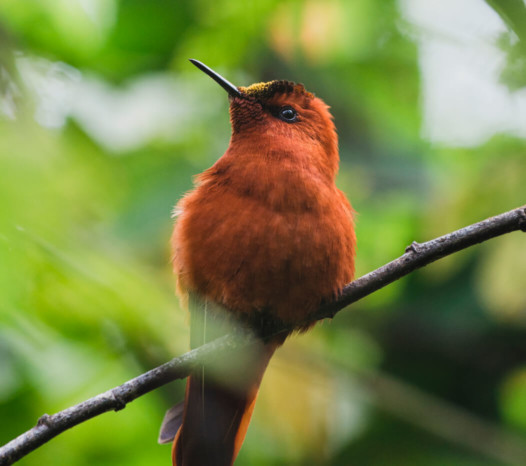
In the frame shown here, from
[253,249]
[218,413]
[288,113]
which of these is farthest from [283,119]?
[218,413]

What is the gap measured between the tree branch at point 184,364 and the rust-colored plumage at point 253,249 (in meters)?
0.34

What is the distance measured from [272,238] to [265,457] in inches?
66.1

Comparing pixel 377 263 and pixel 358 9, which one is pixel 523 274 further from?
pixel 358 9

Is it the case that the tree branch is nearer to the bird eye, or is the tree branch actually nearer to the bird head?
the bird head

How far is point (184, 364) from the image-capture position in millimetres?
2631

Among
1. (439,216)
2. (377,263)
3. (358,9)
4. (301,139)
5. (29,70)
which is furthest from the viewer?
(377,263)

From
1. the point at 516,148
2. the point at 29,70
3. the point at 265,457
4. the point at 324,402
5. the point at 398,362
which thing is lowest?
the point at 265,457

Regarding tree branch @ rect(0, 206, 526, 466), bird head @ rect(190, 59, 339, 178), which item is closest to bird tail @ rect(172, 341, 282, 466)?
tree branch @ rect(0, 206, 526, 466)

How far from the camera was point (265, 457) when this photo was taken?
4129mm

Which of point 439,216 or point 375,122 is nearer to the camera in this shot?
point 439,216

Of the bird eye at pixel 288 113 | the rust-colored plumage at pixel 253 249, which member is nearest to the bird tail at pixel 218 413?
the rust-colored plumage at pixel 253 249

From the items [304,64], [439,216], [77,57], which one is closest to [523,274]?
[439,216]

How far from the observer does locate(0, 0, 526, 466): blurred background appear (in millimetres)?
3461

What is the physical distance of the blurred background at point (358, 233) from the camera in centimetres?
346
